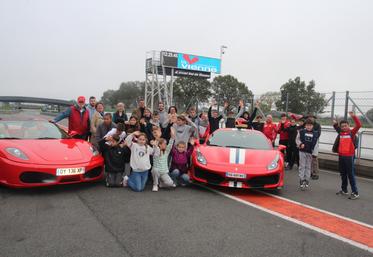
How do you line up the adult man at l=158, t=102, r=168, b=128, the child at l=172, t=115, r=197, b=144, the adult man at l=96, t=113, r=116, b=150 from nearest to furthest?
the adult man at l=96, t=113, r=116, b=150 < the child at l=172, t=115, r=197, b=144 < the adult man at l=158, t=102, r=168, b=128

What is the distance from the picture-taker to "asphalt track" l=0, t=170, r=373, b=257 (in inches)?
119

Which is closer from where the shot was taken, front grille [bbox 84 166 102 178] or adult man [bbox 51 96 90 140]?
front grille [bbox 84 166 102 178]

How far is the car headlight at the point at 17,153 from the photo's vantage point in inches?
183

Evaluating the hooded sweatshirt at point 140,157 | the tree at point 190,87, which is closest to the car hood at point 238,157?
the hooded sweatshirt at point 140,157

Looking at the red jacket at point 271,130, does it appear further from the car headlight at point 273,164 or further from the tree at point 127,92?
the tree at point 127,92

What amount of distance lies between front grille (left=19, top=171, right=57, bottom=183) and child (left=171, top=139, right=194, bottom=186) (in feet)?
7.06

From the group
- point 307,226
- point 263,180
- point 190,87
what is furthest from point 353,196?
point 190,87

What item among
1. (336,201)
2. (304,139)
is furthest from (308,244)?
(304,139)

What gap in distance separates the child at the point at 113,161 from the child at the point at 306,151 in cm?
346

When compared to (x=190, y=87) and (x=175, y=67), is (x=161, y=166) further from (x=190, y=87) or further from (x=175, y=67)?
(x=190, y=87)

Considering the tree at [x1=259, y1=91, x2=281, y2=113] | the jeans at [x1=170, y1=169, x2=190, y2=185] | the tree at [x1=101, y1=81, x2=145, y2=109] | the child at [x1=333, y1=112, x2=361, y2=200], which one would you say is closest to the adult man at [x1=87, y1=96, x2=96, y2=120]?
the jeans at [x1=170, y1=169, x2=190, y2=185]

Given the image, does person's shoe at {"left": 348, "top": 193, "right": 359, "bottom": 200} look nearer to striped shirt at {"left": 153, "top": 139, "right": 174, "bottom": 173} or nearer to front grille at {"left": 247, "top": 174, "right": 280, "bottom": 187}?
front grille at {"left": 247, "top": 174, "right": 280, "bottom": 187}

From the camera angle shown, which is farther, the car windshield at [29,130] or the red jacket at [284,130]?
the red jacket at [284,130]

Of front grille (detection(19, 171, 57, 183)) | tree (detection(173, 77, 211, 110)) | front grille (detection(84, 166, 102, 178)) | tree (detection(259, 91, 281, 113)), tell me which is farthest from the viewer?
tree (detection(173, 77, 211, 110))
